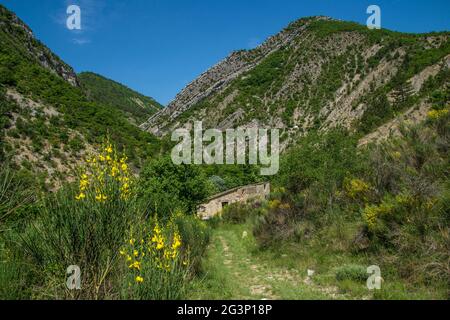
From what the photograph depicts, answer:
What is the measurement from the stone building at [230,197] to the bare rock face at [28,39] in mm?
28348

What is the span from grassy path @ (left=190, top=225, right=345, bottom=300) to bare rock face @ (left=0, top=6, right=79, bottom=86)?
3984 centimetres

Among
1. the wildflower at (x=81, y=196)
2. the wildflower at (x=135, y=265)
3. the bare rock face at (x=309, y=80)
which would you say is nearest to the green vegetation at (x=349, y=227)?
the wildflower at (x=135, y=265)

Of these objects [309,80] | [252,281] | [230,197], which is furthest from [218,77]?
[252,281]

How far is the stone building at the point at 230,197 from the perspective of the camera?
30312 millimetres

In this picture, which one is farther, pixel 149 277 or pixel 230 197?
pixel 230 197

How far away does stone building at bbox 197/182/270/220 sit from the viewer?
99.5 feet

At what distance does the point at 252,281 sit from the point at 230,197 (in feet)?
76.3

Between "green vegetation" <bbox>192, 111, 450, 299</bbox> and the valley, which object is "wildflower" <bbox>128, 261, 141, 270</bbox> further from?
"green vegetation" <bbox>192, 111, 450, 299</bbox>

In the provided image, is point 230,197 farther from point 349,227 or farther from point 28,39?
point 28,39

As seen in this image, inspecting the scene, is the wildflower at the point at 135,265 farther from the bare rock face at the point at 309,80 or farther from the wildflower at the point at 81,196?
the bare rock face at the point at 309,80

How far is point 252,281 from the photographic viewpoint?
8422 millimetres

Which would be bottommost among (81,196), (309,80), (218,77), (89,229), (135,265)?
(135,265)

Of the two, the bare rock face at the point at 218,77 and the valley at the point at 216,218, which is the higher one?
the bare rock face at the point at 218,77

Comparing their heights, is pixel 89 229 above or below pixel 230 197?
below
